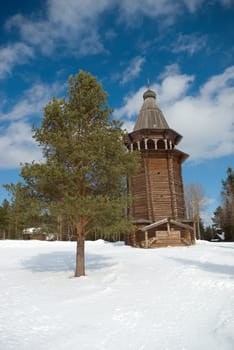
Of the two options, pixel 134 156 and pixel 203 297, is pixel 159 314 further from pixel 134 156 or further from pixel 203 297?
pixel 134 156

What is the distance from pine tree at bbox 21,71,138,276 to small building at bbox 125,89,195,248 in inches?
566

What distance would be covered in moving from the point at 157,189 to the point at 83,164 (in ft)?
59.3

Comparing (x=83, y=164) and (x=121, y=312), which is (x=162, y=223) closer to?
(x=83, y=164)

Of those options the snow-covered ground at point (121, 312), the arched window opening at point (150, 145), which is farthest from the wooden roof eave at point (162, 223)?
the snow-covered ground at point (121, 312)

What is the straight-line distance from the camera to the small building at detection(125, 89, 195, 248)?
90.0 ft

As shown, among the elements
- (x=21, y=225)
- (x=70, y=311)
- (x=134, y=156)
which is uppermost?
(x=134, y=156)

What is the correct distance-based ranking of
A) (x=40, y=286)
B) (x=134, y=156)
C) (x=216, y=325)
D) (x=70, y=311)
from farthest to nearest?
1. (x=134, y=156)
2. (x=40, y=286)
3. (x=70, y=311)
4. (x=216, y=325)

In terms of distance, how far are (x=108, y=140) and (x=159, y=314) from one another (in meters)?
7.69

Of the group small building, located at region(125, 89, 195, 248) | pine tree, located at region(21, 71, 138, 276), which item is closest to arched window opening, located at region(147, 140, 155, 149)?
small building, located at region(125, 89, 195, 248)

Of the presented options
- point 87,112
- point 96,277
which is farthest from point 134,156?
point 96,277

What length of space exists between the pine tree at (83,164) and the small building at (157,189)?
14371 millimetres

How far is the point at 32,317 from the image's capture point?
6859 mm

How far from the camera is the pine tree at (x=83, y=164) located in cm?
1147

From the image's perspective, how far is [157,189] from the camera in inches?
1156
